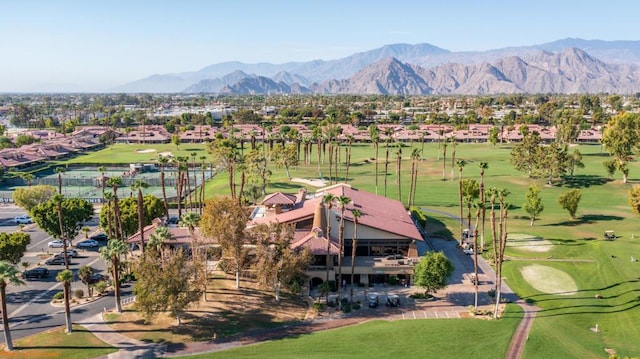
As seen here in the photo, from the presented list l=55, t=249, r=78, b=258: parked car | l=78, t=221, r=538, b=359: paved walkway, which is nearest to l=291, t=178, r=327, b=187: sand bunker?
l=78, t=221, r=538, b=359: paved walkway

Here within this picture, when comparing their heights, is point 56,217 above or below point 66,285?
above

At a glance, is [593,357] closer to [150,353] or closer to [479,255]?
[479,255]

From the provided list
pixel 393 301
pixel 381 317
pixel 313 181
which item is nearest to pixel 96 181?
pixel 313 181

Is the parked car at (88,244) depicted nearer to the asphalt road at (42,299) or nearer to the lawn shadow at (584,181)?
the asphalt road at (42,299)

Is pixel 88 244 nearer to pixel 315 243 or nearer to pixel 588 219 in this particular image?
pixel 315 243

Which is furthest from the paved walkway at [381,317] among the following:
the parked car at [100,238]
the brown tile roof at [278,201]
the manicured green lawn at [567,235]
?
the parked car at [100,238]
